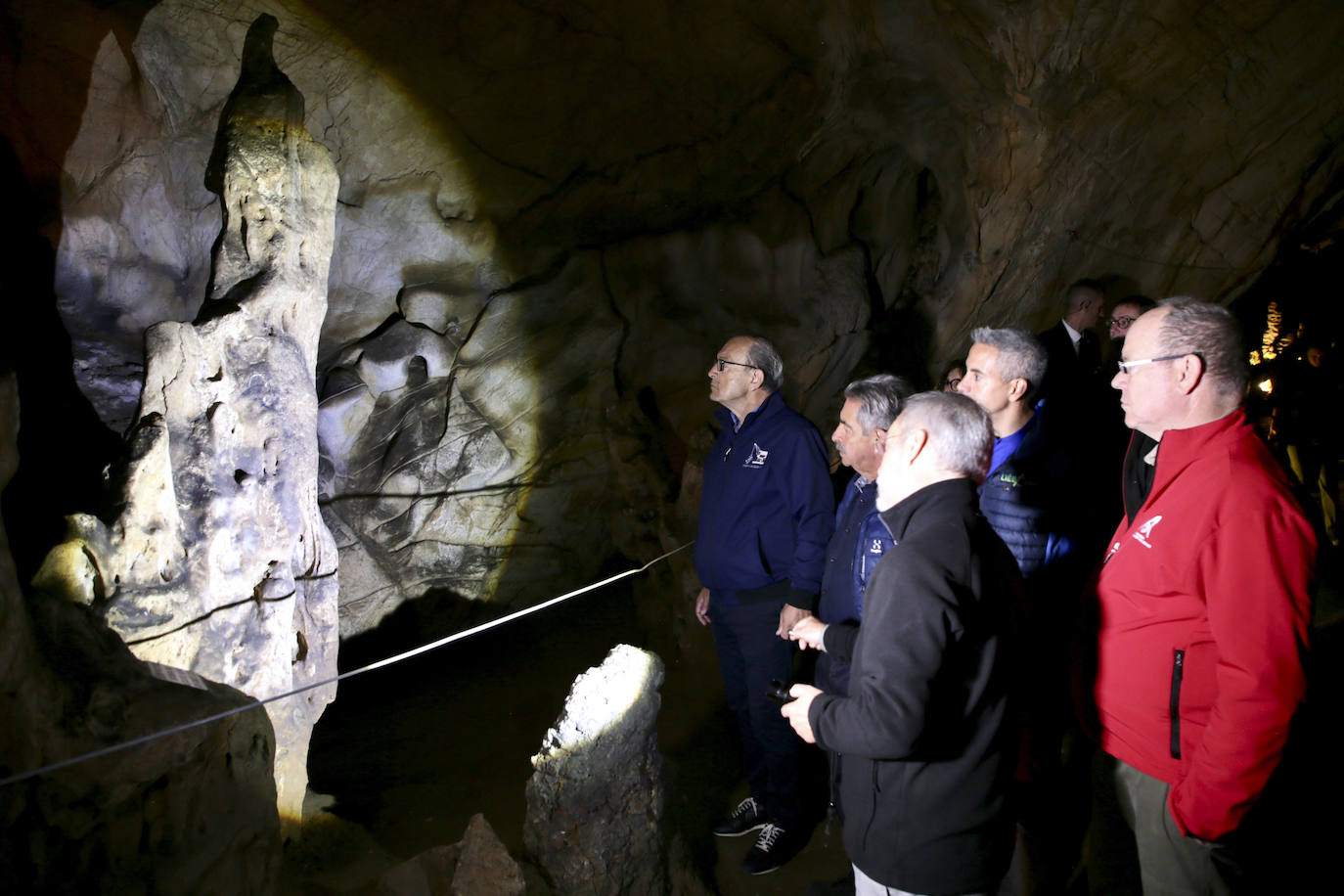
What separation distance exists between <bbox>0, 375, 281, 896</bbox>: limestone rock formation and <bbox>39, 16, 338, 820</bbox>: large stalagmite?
242 mm

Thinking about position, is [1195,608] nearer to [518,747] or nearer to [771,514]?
[771,514]

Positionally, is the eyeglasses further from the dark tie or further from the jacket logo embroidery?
the dark tie

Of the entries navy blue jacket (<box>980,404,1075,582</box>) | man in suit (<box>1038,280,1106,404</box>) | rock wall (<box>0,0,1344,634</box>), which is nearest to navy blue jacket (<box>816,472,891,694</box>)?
navy blue jacket (<box>980,404,1075,582</box>)

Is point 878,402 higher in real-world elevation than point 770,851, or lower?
higher

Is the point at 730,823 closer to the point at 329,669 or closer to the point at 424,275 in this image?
the point at 329,669

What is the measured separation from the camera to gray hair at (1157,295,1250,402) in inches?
71.7

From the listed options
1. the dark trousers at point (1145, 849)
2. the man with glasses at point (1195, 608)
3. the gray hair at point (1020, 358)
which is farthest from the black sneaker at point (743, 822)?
the gray hair at point (1020, 358)

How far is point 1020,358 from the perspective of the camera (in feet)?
8.16

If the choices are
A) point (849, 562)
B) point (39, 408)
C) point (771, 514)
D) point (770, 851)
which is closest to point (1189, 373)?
point (849, 562)

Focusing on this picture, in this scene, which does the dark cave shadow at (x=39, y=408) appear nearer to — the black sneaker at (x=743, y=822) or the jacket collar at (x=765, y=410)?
the jacket collar at (x=765, y=410)

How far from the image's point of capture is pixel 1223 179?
198 inches

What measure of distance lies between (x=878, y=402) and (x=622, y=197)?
3629mm

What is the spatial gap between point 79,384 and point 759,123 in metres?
4.50

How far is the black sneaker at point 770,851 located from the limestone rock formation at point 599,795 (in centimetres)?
53
